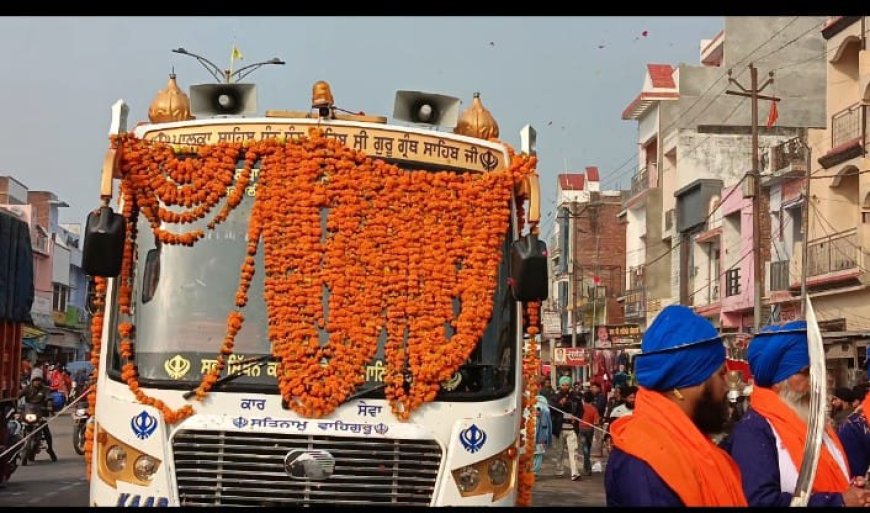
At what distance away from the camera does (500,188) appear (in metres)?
7.36

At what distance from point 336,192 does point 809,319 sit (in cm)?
370

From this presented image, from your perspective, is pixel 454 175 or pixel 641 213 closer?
pixel 454 175

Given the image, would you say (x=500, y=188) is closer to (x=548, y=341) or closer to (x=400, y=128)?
(x=400, y=128)

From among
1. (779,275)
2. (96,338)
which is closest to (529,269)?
(96,338)

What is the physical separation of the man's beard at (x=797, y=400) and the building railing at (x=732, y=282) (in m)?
33.2

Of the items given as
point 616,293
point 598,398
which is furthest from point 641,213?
point 598,398

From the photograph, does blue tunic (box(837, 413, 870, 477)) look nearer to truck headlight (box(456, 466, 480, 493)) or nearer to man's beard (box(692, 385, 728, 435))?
truck headlight (box(456, 466, 480, 493))

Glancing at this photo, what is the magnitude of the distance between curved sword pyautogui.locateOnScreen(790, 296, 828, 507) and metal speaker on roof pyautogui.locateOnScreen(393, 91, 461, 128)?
4122 mm

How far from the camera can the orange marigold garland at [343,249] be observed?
6695 mm

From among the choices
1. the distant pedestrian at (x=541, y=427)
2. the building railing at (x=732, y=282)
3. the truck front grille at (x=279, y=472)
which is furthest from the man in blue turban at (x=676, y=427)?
the building railing at (x=732, y=282)

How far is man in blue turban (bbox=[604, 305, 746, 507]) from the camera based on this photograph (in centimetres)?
366

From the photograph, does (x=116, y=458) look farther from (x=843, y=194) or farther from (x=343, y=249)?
(x=843, y=194)

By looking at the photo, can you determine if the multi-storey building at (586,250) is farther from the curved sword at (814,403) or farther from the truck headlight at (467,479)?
the curved sword at (814,403)
